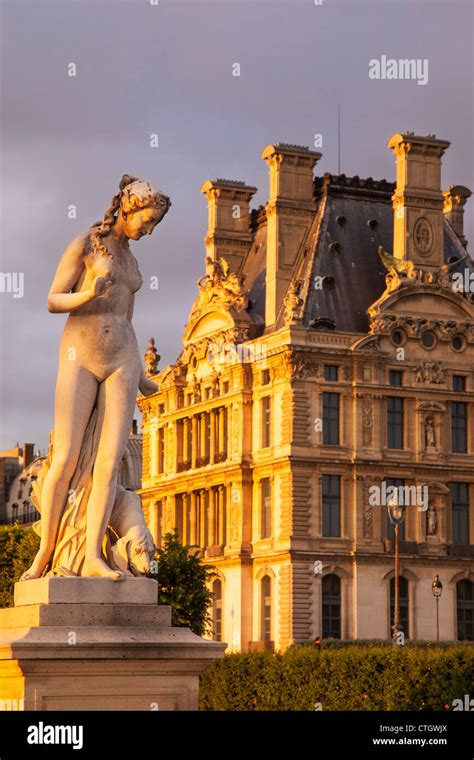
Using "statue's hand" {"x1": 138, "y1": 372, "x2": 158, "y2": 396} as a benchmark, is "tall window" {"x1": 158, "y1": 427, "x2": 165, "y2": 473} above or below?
above

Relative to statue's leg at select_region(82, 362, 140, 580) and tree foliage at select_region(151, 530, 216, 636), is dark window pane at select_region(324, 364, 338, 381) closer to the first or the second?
tree foliage at select_region(151, 530, 216, 636)

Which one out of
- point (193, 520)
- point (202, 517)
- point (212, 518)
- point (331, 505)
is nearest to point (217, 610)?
point (212, 518)

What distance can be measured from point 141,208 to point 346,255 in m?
68.7

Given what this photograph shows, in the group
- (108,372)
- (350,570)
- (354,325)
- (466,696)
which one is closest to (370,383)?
(354,325)

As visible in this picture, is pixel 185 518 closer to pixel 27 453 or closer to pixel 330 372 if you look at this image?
pixel 330 372

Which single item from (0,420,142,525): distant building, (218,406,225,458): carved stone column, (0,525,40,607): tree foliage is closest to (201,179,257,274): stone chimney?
(218,406,225,458): carved stone column

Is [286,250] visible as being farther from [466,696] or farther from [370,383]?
[466,696]

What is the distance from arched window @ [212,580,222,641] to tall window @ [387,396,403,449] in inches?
425

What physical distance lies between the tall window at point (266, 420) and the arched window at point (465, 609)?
36.4 feet

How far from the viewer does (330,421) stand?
7644 cm

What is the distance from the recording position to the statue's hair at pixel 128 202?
13.6 meters

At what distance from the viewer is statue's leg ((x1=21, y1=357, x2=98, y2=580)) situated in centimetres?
1356

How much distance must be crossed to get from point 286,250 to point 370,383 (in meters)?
8.65

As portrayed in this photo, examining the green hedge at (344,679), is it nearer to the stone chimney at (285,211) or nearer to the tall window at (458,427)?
the tall window at (458,427)
